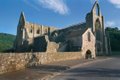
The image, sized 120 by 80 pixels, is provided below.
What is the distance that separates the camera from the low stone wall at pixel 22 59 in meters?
15.9

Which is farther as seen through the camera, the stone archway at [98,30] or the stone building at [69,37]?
the stone archway at [98,30]

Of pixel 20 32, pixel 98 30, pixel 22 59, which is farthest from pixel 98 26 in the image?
pixel 22 59

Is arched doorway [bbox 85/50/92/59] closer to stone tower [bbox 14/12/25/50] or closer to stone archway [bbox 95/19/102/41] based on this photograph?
stone archway [bbox 95/19/102/41]

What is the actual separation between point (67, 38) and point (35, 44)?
307 inches

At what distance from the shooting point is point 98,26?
5728 cm

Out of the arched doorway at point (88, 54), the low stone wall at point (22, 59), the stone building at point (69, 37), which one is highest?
the stone building at point (69, 37)

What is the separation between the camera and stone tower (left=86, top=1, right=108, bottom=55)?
54531 millimetres

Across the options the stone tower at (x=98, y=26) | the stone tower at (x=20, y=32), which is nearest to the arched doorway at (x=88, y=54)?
the stone tower at (x=98, y=26)

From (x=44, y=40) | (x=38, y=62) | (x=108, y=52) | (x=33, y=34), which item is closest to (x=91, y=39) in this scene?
(x=44, y=40)

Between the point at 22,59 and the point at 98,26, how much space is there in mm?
41882

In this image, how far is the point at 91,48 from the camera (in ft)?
141

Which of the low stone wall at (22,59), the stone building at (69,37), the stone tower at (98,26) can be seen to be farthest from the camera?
the stone tower at (98,26)

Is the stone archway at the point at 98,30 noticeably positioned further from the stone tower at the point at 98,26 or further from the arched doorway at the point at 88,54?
the arched doorway at the point at 88,54

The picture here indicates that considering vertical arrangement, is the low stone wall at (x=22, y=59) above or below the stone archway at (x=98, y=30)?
below
